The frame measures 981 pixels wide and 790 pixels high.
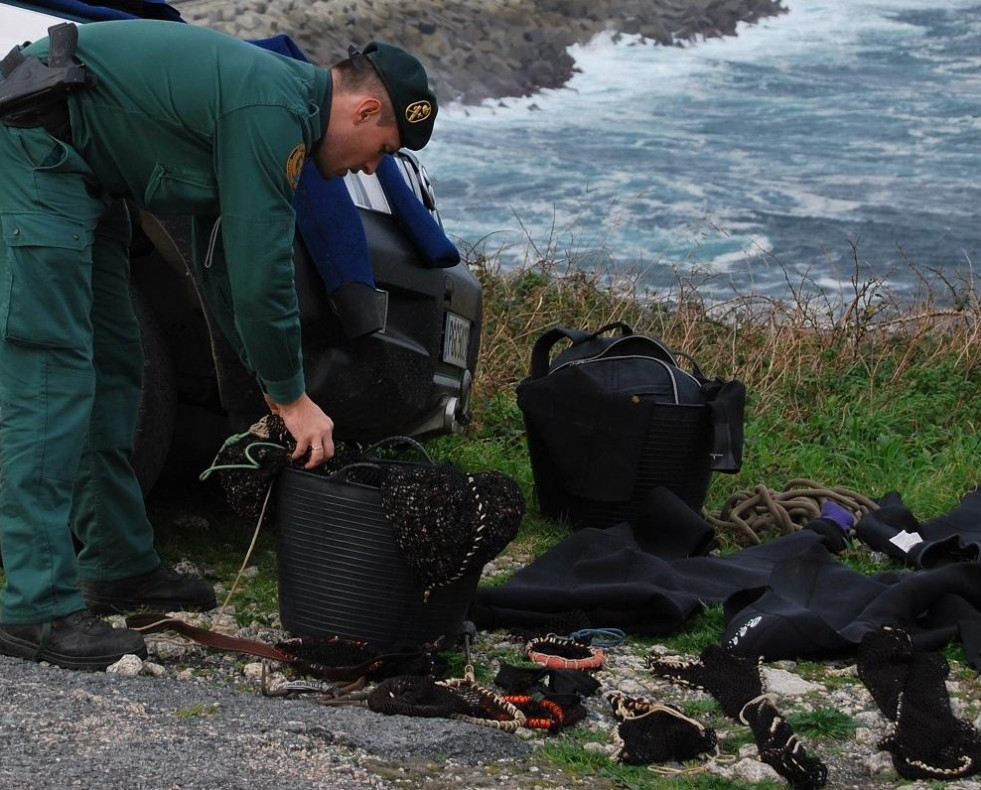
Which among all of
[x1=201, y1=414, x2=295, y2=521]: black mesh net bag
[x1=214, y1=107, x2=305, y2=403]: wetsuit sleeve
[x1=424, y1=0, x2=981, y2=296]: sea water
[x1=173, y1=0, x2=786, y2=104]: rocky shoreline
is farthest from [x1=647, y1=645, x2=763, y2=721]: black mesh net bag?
[x1=173, y1=0, x2=786, y2=104]: rocky shoreline

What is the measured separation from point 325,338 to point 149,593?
962mm

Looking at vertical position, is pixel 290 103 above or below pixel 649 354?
above

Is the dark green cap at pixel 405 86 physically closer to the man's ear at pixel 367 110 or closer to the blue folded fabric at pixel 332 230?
the man's ear at pixel 367 110

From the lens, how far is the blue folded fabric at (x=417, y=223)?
4.68m

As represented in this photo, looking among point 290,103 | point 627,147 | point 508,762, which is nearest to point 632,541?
point 508,762

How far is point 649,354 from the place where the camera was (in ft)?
18.9

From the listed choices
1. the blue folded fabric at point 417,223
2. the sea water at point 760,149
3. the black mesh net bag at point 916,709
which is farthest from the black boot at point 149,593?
the sea water at point 760,149

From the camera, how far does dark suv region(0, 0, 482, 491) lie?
4.44m

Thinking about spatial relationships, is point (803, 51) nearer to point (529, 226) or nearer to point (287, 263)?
point (529, 226)

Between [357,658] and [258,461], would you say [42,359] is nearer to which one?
[258,461]

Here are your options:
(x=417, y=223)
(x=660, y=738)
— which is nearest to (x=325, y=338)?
(x=417, y=223)

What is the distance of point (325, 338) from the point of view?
14.6ft

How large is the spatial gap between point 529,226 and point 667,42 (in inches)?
172

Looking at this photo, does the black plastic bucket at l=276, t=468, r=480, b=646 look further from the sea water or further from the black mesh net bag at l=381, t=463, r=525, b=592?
the sea water
